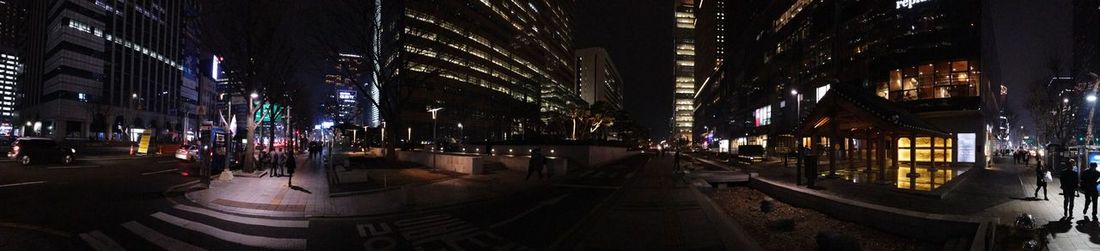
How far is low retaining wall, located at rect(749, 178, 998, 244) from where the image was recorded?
26.3 feet

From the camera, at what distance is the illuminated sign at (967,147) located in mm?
35284

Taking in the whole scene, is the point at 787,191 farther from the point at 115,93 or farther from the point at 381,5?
the point at 115,93

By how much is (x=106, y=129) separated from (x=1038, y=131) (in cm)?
13565

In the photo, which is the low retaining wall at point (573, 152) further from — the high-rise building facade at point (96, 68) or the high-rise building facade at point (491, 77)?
the high-rise building facade at point (96, 68)

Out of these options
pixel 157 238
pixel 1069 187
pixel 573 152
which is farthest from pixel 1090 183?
pixel 573 152

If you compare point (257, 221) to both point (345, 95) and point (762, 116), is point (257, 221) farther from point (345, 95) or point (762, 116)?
point (345, 95)

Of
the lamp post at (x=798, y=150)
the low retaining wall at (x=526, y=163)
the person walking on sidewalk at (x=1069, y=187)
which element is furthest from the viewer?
the low retaining wall at (x=526, y=163)

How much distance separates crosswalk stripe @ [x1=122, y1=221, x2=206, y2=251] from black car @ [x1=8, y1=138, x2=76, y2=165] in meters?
23.5

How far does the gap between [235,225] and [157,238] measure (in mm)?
1613

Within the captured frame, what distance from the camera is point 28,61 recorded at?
295 feet

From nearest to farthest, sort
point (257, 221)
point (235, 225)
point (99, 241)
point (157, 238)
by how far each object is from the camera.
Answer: point (99, 241), point (157, 238), point (235, 225), point (257, 221)

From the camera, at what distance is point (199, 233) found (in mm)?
8898

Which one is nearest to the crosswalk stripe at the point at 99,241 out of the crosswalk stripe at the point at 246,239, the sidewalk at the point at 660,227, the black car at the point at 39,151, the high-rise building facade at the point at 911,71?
the crosswalk stripe at the point at 246,239

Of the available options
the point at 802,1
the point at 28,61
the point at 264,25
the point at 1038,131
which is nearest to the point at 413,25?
the point at 264,25
